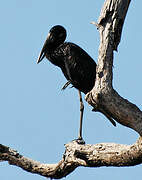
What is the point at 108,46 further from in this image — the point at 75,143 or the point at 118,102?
the point at 75,143

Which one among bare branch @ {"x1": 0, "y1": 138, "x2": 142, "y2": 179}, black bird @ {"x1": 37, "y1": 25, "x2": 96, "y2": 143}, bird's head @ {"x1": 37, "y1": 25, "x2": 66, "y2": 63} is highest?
bird's head @ {"x1": 37, "y1": 25, "x2": 66, "y2": 63}

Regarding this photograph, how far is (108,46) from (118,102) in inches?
26.5

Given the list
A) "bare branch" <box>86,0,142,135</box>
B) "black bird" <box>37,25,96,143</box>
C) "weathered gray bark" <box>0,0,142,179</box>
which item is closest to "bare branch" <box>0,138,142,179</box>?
"weathered gray bark" <box>0,0,142,179</box>

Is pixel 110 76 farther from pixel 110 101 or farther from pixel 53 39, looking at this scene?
pixel 53 39

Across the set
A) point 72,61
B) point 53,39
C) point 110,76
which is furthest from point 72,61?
point 110,76

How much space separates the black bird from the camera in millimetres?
9570

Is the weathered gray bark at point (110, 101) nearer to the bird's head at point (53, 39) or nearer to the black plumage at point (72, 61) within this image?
the black plumage at point (72, 61)

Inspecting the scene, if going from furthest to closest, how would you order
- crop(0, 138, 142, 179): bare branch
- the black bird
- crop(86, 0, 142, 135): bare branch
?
the black bird → crop(0, 138, 142, 179): bare branch → crop(86, 0, 142, 135): bare branch

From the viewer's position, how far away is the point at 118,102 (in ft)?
21.2

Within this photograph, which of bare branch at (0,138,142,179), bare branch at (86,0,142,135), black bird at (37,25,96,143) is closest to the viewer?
bare branch at (86,0,142,135)

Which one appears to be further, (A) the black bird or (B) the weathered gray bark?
(A) the black bird

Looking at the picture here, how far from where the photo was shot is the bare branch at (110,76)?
6461mm

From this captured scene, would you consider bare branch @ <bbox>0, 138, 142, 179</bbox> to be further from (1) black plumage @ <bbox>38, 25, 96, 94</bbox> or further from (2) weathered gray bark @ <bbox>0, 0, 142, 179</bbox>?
(1) black plumage @ <bbox>38, 25, 96, 94</bbox>

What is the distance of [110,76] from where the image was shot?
6621 millimetres
